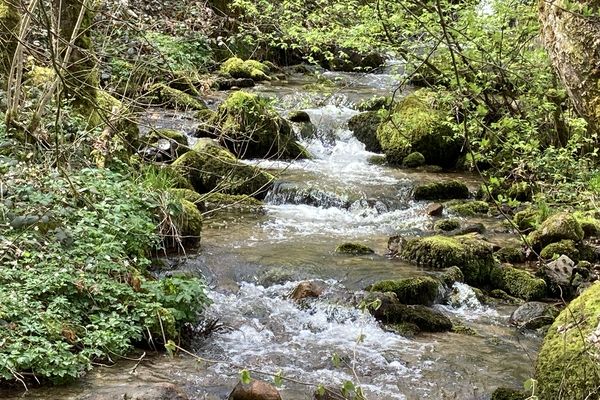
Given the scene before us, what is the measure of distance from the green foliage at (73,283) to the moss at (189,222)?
1.31m

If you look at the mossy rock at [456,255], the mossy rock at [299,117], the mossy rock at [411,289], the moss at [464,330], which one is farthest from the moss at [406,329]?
the mossy rock at [299,117]

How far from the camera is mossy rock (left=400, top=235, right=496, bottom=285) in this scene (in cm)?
777

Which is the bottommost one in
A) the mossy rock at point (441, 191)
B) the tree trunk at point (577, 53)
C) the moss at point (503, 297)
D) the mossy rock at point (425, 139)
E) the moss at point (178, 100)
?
the moss at point (503, 297)

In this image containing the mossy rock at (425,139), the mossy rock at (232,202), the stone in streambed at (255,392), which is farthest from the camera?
the mossy rock at (425,139)

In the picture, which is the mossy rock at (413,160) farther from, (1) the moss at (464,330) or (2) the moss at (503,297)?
(1) the moss at (464,330)

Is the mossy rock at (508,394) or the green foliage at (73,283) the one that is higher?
the green foliage at (73,283)

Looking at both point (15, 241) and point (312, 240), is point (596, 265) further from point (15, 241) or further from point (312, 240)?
point (15, 241)

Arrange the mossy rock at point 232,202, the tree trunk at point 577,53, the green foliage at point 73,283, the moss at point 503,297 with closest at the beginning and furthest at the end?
the tree trunk at point 577,53 < the green foliage at point 73,283 < the moss at point 503,297 < the mossy rock at point 232,202

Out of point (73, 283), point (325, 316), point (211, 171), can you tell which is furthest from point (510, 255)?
point (73, 283)

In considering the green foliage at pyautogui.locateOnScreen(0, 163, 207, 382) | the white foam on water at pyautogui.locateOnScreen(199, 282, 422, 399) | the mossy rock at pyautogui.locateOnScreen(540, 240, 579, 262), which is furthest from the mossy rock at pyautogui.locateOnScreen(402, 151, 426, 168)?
the green foliage at pyautogui.locateOnScreen(0, 163, 207, 382)

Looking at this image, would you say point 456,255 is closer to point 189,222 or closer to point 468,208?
point 468,208

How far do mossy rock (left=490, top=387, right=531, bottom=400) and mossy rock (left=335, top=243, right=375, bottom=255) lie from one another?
138 inches

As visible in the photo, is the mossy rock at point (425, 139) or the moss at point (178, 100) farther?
the mossy rock at point (425, 139)

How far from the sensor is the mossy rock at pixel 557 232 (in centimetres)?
830
